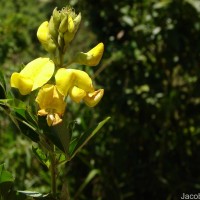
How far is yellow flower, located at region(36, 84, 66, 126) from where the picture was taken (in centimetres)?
89

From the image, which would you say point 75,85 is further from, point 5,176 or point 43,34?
point 5,176

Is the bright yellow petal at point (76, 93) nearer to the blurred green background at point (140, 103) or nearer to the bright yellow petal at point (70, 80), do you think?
the bright yellow petal at point (70, 80)

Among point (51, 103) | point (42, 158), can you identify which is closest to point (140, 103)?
point (42, 158)

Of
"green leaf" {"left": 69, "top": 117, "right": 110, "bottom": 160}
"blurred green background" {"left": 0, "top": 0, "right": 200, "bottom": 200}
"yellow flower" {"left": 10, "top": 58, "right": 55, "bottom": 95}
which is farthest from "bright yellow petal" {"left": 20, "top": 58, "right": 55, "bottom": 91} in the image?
"blurred green background" {"left": 0, "top": 0, "right": 200, "bottom": 200}

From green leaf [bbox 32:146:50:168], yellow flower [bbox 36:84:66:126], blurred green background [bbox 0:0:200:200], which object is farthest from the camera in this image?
blurred green background [bbox 0:0:200:200]

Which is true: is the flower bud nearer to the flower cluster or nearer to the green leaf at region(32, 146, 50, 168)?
the flower cluster

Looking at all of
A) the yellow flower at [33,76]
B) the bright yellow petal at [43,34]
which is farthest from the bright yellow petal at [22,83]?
the bright yellow petal at [43,34]

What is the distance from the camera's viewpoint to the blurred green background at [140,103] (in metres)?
2.26

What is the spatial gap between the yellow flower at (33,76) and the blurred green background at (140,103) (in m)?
1.26

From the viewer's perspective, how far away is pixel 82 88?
94 centimetres

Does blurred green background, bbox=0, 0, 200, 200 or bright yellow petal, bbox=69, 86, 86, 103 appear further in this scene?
blurred green background, bbox=0, 0, 200, 200

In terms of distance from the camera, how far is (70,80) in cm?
91

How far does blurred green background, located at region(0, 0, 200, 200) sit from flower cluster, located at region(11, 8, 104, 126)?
1235mm

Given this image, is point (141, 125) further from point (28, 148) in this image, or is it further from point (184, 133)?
point (28, 148)
